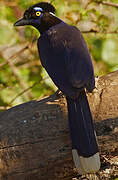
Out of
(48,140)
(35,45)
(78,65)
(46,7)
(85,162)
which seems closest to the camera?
(85,162)

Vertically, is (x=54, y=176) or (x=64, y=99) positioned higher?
(x=64, y=99)

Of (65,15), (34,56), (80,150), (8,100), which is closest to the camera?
(80,150)

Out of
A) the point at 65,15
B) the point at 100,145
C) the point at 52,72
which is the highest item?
the point at 65,15

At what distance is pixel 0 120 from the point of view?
3410mm

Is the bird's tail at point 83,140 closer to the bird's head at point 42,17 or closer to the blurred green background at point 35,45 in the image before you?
the bird's head at point 42,17

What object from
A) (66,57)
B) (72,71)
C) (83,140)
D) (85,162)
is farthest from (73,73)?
(85,162)

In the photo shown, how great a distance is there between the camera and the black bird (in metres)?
2.93

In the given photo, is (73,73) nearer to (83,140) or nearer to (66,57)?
(66,57)

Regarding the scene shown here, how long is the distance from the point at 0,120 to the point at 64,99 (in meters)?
0.62

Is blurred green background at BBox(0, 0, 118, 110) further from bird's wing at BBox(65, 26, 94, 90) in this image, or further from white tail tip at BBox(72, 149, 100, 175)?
white tail tip at BBox(72, 149, 100, 175)

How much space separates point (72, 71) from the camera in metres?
3.21

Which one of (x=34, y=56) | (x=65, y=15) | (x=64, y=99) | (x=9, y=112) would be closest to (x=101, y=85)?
(x=64, y=99)

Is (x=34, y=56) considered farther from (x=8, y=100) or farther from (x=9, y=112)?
(x=9, y=112)

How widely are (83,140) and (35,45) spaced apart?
9.78 feet
